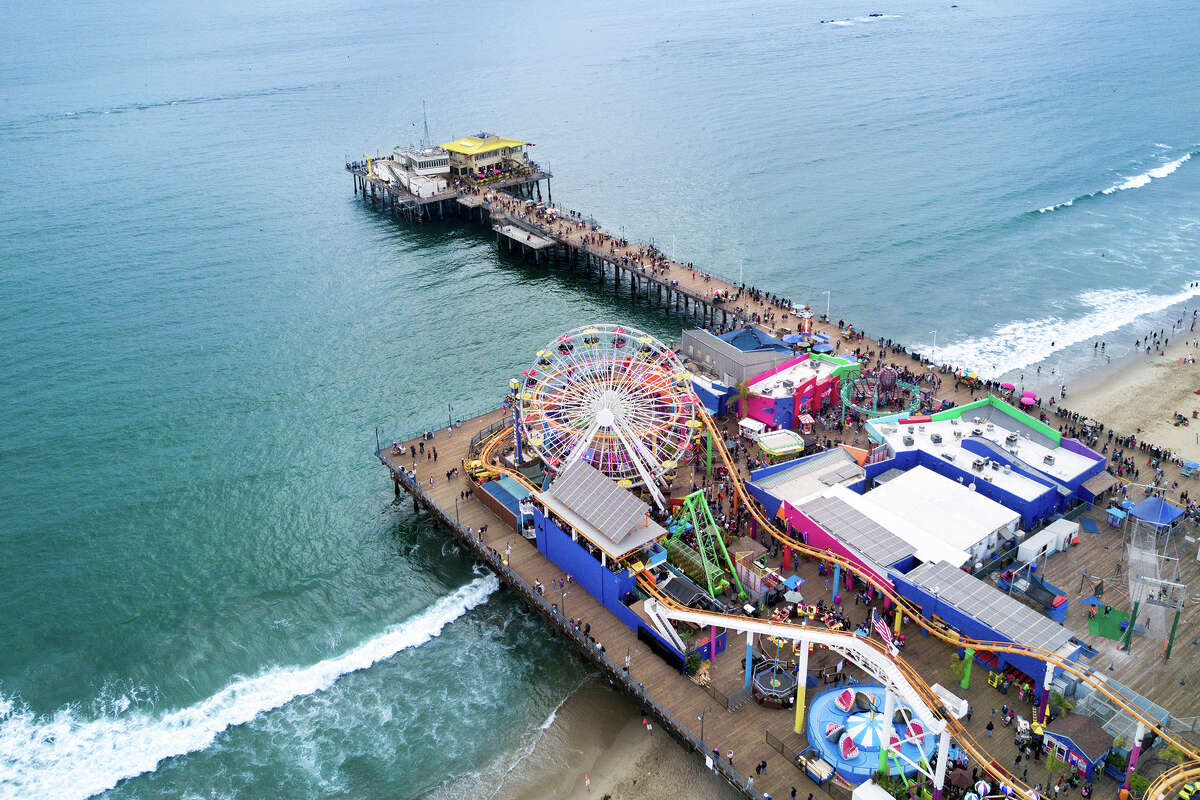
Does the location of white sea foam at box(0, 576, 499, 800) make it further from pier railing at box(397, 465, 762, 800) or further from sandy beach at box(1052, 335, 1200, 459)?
sandy beach at box(1052, 335, 1200, 459)

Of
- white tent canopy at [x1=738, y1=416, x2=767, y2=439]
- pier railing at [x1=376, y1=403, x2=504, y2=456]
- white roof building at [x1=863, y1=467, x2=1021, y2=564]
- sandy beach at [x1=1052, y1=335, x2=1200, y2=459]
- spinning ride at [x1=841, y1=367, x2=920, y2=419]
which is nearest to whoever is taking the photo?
white roof building at [x1=863, y1=467, x2=1021, y2=564]

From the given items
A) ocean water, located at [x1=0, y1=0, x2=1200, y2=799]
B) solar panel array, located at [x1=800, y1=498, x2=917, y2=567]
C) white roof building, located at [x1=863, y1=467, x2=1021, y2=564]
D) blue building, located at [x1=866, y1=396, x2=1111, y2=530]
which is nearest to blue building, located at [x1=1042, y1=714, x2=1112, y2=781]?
white roof building, located at [x1=863, y1=467, x2=1021, y2=564]

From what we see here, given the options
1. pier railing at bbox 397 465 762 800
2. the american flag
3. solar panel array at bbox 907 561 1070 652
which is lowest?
pier railing at bbox 397 465 762 800

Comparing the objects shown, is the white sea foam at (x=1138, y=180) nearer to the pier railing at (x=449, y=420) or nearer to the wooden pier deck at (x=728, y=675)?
the wooden pier deck at (x=728, y=675)

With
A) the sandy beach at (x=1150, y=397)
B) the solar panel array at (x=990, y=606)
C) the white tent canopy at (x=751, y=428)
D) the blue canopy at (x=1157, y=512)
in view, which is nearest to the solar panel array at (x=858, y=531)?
the solar panel array at (x=990, y=606)

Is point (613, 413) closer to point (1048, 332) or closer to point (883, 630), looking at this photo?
point (883, 630)
